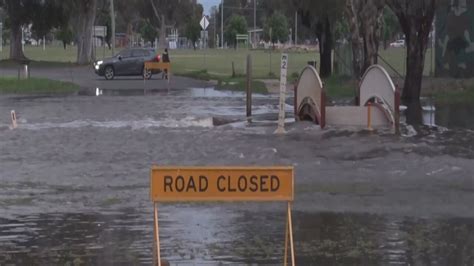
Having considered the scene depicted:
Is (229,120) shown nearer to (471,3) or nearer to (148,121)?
(148,121)

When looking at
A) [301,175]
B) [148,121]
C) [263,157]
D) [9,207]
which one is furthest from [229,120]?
[9,207]

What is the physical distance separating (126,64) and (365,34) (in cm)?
2346

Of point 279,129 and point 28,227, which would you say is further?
point 279,129

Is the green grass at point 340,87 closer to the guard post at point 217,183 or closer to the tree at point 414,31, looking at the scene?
the tree at point 414,31

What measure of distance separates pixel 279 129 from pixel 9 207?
988 centimetres

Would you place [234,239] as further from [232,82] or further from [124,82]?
[124,82]

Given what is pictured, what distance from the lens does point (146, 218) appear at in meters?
11.5

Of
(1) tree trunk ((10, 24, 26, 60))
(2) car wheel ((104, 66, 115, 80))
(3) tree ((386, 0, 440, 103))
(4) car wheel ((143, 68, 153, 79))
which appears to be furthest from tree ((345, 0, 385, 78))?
(1) tree trunk ((10, 24, 26, 60))

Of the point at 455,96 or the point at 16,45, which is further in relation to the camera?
the point at 16,45

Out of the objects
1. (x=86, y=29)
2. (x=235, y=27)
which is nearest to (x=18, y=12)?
(x=86, y=29)

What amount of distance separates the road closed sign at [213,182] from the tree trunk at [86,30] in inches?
2316

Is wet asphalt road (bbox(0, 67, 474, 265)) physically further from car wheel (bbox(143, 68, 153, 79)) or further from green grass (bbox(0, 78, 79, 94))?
car wheel (bbox(143, 68, 153, 79))

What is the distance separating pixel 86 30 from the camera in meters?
65.9

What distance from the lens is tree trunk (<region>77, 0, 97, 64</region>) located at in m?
65.8
